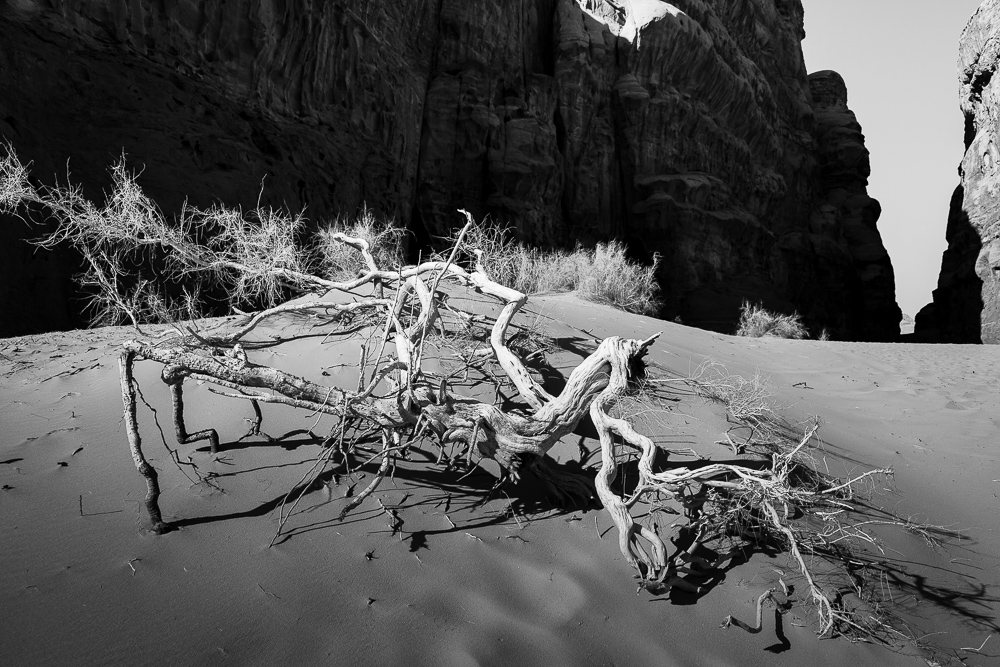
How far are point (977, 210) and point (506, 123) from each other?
1711cm

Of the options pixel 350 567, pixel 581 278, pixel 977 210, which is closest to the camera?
pixel 350 567

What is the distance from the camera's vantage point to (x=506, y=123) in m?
16.1

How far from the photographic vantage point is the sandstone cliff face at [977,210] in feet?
60.2

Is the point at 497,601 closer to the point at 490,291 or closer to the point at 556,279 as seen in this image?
the point at 490,291

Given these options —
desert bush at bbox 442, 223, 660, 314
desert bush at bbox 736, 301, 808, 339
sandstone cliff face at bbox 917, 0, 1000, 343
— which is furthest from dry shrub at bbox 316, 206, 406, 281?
sandstone cliff face at bbox 917, 0, 1000, 343

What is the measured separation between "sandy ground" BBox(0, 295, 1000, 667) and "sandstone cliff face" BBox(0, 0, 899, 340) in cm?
542

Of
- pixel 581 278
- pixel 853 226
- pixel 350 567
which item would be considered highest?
pixel 853 226

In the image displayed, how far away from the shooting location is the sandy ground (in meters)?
2.04

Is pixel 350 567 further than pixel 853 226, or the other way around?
pixel 853 226

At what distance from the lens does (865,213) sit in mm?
26438

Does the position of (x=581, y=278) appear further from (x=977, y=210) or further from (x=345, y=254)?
(x=977, y=210)

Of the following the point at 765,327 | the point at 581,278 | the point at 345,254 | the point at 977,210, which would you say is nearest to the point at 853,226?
the point at 977,210

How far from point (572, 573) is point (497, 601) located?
410 mm

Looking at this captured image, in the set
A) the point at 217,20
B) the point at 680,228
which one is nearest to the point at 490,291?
the point at 217,20
